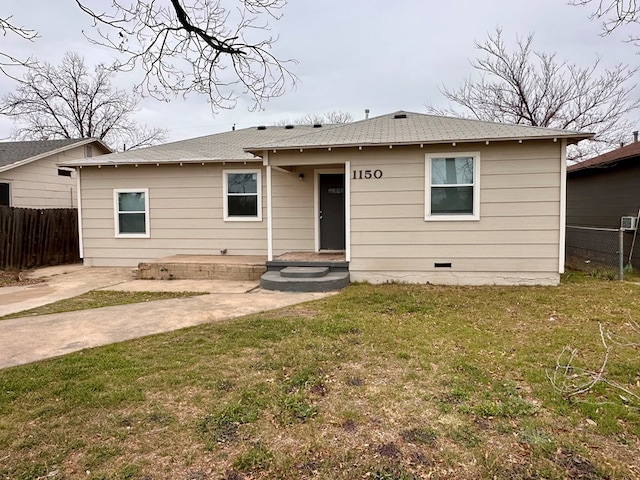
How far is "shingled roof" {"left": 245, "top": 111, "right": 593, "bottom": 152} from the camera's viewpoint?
7.50m

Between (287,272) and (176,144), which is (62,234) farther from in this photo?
(287,272)

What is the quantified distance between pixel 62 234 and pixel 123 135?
20028mm

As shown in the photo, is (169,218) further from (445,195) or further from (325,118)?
(325,118)

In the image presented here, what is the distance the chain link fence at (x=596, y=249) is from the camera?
9383mm

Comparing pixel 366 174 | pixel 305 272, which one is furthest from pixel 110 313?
pixel 366 174

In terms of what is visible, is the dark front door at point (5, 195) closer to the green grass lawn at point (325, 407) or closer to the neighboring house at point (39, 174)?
the neighboring house at point (39, 174)

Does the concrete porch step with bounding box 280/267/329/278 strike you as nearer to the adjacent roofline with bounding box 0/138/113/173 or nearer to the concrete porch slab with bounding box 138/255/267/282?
the concrete porch slab with bounding box 138/255/267/282

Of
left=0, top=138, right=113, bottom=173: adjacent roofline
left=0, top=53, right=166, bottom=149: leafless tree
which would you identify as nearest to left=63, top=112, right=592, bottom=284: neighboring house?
left=0, top=138, right=113, bottom=173: adjacent roofline

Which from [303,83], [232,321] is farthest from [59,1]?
[232,321]

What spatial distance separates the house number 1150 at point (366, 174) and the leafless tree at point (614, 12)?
13.2ft

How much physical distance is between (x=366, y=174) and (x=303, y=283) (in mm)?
2422

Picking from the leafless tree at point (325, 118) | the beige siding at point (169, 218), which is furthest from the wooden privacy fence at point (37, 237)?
the leafless tree at point (325, 118)

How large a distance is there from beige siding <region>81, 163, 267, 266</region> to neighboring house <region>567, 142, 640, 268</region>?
798 cm

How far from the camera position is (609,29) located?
470 centimetres
